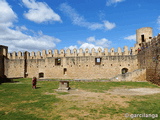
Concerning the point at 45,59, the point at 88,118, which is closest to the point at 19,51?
the point at 45,59

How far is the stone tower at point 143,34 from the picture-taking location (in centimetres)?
1678

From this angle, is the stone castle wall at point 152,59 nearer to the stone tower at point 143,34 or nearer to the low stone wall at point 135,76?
the low stone wall at point 135,76

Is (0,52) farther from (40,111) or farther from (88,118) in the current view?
(88,118)

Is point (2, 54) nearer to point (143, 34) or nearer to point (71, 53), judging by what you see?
point (71, 53)

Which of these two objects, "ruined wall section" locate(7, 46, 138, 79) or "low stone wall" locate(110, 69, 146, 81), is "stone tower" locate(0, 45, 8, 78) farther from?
"low stone wall" locate(110, 69, 146, 81)

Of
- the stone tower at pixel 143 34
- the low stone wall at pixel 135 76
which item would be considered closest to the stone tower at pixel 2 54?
the low stone wall at pixel 135 76

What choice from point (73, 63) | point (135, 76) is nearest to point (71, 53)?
point (73, 63)

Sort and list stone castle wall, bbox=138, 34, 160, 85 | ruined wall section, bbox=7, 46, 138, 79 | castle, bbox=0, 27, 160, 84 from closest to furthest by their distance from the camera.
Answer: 1. stone castle wall, bbox=138, 34, 160, 85
2. castle, bbox=0, 27, 160, 84
3. ruined wall section, bbox=7, 46, 138, 79

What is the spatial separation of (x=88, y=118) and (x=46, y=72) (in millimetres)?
16781

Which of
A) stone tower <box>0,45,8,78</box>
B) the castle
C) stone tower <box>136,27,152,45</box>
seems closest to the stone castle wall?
the castle

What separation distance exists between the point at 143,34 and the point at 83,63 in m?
8.97

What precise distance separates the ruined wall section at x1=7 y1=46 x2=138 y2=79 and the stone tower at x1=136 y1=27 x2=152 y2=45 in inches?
77.3

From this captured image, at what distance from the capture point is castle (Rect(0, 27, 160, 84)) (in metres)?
16.8

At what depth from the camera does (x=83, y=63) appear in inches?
743
